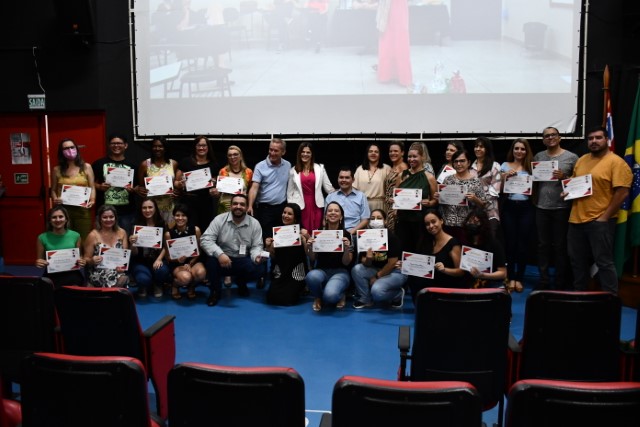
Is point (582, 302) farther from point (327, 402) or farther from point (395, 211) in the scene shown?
point (395, 211)

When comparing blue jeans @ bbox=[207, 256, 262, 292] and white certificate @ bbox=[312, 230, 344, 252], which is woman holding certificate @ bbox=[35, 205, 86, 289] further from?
white certificate @ bbox=[312, 230, 344, 252]

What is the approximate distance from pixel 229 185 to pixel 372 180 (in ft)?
4.90

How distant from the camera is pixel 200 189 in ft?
20.0

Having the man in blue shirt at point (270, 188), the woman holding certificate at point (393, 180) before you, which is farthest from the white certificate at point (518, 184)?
the man in blue shirt at point (270, 188)

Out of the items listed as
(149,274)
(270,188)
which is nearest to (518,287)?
(270,188)

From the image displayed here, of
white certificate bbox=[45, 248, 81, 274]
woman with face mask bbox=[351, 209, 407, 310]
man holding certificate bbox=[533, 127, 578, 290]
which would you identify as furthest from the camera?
man holding certificate bbox=[533, 127, 578, 290]

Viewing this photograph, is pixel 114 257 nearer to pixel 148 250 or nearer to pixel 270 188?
pixel 148 250

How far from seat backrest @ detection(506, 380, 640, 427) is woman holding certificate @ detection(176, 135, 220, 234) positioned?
4.62 metres

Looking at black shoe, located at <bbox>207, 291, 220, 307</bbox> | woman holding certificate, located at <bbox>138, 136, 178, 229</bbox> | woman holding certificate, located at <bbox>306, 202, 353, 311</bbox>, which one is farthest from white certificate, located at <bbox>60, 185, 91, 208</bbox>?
woman holding certificate, located at <bbox>306, 202, 353, 311</bbox>

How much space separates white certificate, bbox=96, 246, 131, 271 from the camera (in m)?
5.02

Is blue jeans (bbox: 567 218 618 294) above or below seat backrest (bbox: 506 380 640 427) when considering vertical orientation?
below

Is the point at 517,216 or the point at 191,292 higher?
the point at 517,216

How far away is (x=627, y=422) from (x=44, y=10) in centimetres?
810

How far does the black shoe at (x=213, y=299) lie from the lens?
5.46 m
